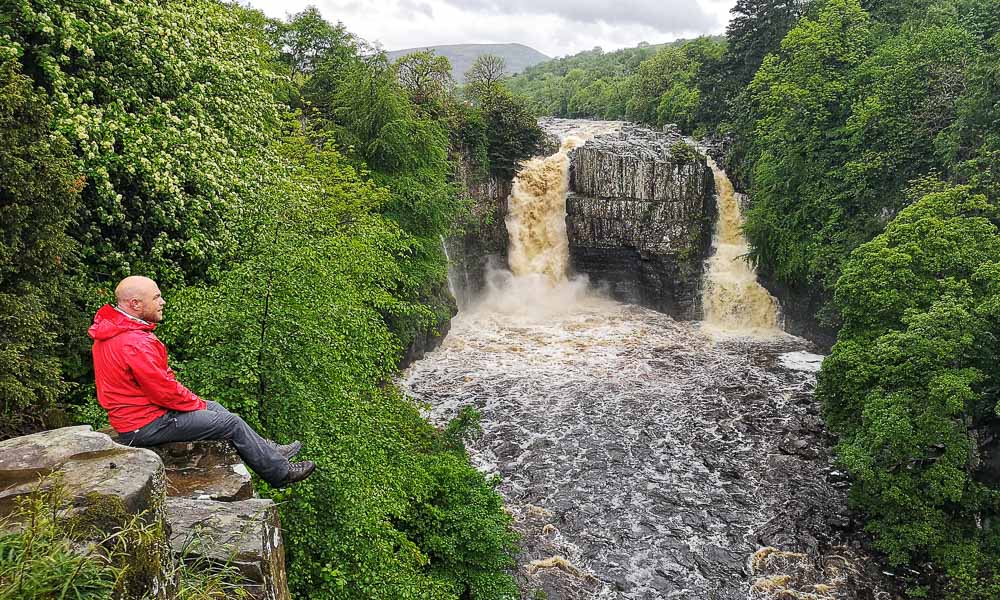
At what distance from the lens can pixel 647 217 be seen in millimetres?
29109

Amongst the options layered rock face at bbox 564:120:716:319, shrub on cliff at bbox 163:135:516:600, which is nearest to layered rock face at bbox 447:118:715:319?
layered rock face at bbox 564:120:716:319

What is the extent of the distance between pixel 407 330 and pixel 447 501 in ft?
33.9

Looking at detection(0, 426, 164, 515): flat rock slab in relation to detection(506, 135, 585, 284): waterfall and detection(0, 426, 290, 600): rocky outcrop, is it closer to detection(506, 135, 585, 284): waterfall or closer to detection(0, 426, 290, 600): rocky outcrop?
detection(0, 426, 290, 600): rocky outcrop

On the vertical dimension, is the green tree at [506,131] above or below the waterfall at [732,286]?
above

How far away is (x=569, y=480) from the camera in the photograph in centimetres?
1527

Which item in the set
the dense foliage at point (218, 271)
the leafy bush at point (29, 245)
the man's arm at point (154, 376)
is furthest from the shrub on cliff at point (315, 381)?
the man's arm at point (154, 376)

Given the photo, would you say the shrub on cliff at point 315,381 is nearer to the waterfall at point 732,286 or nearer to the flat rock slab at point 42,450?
A: the flat rock slab at point 42,450

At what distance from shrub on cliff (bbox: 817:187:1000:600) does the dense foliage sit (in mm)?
8275

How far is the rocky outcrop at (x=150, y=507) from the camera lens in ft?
9.29

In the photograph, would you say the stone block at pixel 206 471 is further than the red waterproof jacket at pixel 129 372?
Yes

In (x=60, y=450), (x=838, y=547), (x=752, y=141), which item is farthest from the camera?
(x=752, y=141)

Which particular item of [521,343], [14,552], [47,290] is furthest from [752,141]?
[14,552]

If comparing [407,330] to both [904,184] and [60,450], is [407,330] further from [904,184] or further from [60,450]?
[904,184]

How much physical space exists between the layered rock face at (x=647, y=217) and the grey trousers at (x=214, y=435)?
25.5 meters
